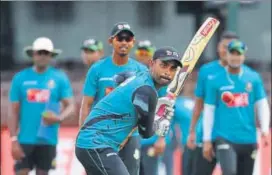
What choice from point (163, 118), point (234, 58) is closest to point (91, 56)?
point (234, 58)

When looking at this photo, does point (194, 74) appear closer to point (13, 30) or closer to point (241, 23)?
point (241, 23)

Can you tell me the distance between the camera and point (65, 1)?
64.2ft

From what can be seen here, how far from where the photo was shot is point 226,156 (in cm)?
1199

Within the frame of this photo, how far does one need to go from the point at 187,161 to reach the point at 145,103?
4.89m

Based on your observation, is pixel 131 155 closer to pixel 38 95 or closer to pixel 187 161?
pixel 38 95

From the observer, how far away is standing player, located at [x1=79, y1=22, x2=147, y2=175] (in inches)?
432

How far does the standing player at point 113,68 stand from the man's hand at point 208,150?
1.41 meters

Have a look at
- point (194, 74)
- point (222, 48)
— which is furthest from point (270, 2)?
point (222, 48)

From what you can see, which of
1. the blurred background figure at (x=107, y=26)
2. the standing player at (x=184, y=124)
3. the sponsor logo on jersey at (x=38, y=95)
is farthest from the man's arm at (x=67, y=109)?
the blurred background figure at (x=107, y=26)

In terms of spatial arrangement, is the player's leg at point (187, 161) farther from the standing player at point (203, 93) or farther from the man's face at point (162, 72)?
the man's face at point (162, 72)

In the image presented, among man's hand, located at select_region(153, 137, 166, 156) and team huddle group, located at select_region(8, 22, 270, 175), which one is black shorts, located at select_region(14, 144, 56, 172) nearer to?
team huddle group, located at select_region(8, 22, 270, 175)

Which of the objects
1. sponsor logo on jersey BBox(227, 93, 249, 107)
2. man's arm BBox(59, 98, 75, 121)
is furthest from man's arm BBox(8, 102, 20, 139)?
sponsor logo on jersey BBox(227, 93, 249, 107)

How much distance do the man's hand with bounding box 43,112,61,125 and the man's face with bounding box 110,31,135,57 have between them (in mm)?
2133

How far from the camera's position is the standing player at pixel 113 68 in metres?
11.0
